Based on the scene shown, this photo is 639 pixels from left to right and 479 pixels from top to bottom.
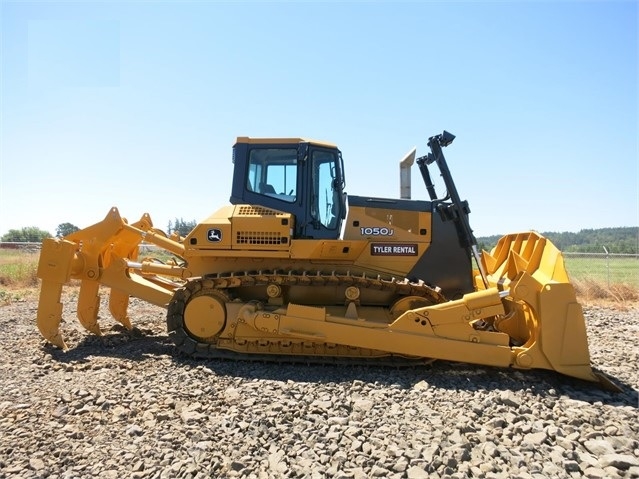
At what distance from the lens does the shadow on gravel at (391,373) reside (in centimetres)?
546

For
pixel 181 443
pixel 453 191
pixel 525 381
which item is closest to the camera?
pixel 181 443

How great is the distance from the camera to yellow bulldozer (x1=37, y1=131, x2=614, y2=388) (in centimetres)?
616

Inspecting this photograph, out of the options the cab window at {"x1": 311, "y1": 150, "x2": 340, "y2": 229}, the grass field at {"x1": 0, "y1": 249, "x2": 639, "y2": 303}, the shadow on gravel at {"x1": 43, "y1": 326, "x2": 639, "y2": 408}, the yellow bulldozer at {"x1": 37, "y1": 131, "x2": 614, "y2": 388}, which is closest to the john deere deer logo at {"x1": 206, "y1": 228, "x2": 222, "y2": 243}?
Answer: the yellow bulldozer at {"x1": 37, "y1": 131, "x2": 614, "y2": 388}

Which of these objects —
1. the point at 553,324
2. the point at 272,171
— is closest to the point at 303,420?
the point at 553,324

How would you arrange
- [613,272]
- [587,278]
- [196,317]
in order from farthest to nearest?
1. [613,272]
2. [587,278]
3. [196,317]

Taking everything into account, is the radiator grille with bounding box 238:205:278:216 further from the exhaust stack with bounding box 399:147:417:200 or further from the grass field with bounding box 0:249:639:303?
the grass field with bounding box 0:249:639:303

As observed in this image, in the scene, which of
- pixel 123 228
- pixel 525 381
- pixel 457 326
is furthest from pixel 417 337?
pixel 123 228

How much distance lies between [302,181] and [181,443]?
3906 mm

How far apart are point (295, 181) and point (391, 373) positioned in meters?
2.99

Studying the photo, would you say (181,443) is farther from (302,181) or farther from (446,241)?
(446,241)

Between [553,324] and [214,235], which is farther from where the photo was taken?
[214,235]

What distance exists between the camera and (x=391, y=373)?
6.08m

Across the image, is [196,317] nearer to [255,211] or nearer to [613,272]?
[255,211]

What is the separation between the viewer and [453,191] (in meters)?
6.64
